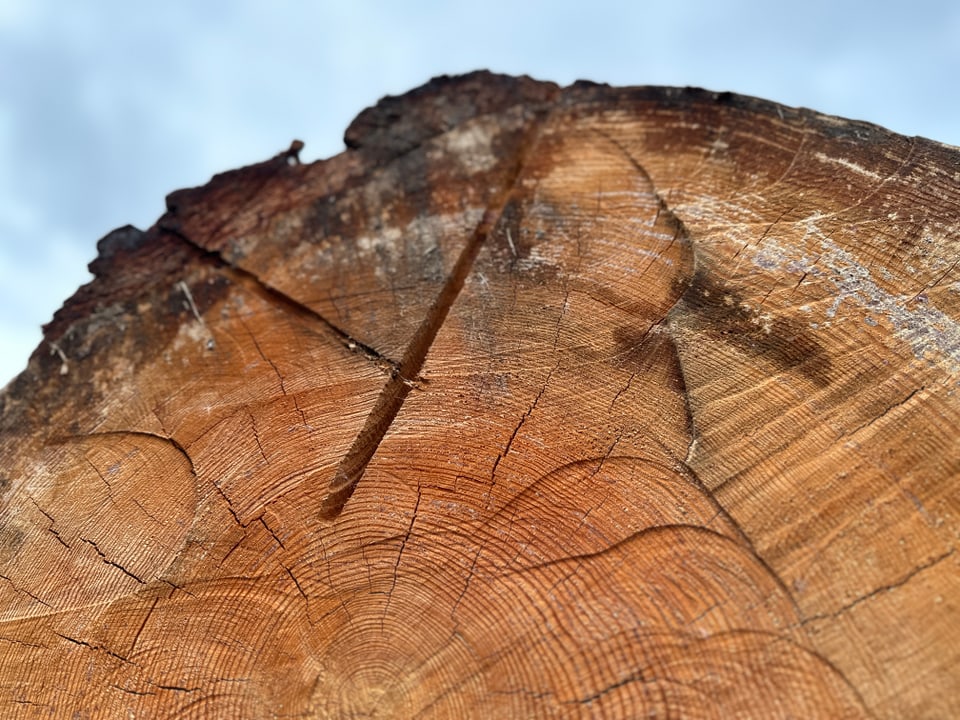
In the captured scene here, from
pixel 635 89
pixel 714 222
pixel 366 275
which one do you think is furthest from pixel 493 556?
pixel 635 89

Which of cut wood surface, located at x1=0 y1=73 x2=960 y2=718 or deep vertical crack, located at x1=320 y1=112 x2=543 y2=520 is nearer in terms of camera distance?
cut wood surface, located at x1=0 y1=73 x2=960 y2=718

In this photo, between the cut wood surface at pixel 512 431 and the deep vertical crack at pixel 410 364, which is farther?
the deep vertical crack at pixel 410 364

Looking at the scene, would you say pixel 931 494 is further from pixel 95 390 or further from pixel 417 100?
pixel 95 390

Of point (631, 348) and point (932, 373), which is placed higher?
point (631, 348)

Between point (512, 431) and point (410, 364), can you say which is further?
point (410, 364)

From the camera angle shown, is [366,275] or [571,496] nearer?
[571,496]
